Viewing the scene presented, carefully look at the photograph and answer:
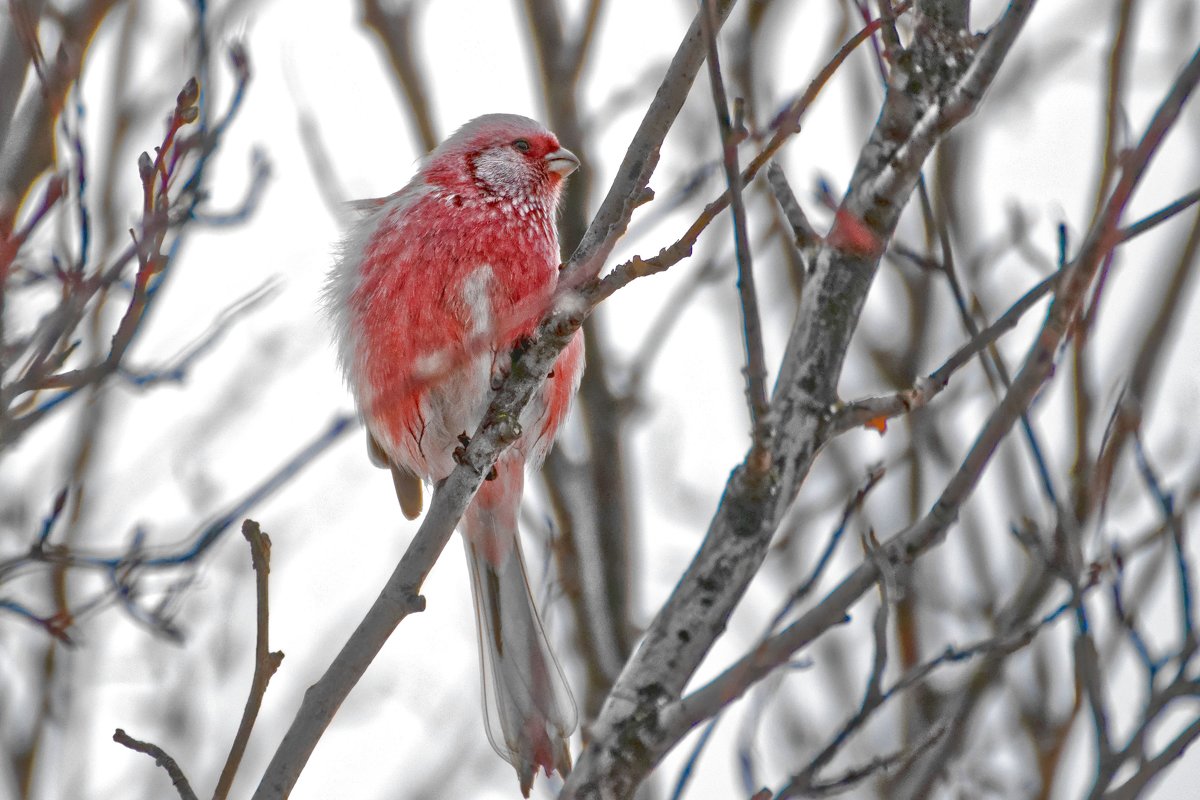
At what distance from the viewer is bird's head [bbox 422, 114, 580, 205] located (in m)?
5.64

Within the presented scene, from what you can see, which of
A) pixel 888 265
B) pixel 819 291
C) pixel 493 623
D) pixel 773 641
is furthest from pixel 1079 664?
pixel 888 265

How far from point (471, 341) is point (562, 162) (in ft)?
4.99

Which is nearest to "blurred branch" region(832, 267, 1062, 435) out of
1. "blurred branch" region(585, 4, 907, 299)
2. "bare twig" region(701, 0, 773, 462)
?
"bare twig" region(701, 0, 773, 462)

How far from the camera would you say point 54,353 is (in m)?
3.03

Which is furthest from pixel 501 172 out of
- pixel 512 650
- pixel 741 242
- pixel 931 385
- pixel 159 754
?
pixel 159 754

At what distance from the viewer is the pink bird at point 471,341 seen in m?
4.76

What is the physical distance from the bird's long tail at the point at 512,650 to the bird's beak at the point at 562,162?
1.28m

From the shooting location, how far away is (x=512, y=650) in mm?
4938

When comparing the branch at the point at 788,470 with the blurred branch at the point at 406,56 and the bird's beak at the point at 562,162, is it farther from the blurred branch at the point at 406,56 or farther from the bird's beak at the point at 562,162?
the blurred branch at the point at 406,56

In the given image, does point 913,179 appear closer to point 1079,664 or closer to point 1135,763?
point 1079,664

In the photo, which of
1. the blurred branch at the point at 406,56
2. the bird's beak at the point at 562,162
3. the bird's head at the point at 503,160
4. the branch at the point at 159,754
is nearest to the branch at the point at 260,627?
the branch at the point at 159,754

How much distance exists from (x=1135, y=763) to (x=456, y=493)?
1731mm

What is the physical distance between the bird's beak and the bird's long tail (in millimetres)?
1279

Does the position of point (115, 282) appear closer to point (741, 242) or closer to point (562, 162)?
point (741, 242)
